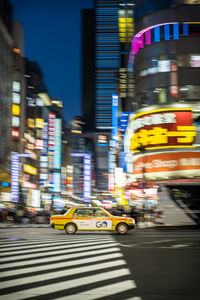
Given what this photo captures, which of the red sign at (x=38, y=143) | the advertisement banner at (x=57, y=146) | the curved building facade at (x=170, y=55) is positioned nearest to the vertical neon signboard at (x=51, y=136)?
the advertisement banner at (x=57, y=146)

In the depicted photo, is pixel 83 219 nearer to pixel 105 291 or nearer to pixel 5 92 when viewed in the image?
pixel 105 291

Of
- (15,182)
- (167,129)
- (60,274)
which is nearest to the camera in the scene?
(60,274)

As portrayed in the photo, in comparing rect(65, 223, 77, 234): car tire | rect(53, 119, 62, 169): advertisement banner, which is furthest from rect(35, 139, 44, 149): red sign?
rect(65, 223, 77, 234): car tire

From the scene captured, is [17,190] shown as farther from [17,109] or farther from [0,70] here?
[0,70]

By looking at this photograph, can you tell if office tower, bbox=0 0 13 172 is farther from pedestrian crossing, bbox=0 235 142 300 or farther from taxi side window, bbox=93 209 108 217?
pedestrian crossing, bbox=0 235 142 300

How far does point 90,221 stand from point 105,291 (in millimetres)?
13618

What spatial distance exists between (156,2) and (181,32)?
4.89 meters

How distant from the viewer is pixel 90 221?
19953 mm

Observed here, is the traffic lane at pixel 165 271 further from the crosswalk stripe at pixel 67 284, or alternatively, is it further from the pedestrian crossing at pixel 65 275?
the crosswalk stripe at pixel 67 284

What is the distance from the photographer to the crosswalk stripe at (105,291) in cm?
600

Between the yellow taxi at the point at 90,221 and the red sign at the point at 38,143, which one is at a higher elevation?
the red sign at the point at 38,143

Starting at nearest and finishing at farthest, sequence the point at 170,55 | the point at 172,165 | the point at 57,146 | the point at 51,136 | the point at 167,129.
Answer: the point at 167,129
the point at 172,165
the point at 170,55
the point at 51,136
the point at 57,146

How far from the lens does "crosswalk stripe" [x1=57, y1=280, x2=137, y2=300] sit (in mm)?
6004

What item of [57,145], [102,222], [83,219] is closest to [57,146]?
[57,145]
